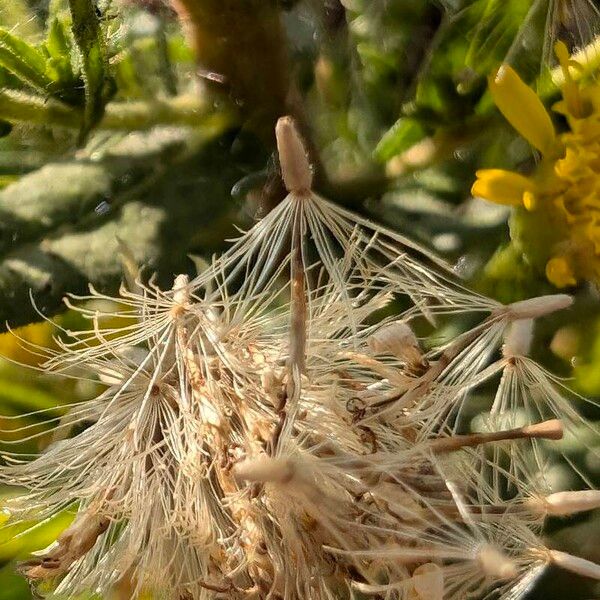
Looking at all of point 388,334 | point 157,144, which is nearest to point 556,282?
point 388,334

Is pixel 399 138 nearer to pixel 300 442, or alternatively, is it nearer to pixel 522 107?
pixel 522 107

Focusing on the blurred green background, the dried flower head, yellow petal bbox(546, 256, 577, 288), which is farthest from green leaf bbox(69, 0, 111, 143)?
yellow petal bbox(546, 256, 577, 288)

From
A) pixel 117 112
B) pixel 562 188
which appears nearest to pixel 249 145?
pixel 117 112

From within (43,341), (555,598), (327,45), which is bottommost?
(555,598)

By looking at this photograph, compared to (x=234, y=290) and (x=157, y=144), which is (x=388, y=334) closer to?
(x=234, y=290)

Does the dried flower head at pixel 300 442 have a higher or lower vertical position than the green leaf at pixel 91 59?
lower

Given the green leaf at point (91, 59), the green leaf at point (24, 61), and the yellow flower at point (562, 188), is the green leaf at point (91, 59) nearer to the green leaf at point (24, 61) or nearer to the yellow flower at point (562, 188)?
the green leaf at point (24, 61)

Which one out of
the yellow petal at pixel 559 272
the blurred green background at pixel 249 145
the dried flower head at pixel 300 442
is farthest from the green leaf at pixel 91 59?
the yellow petal at pixel 559 272
